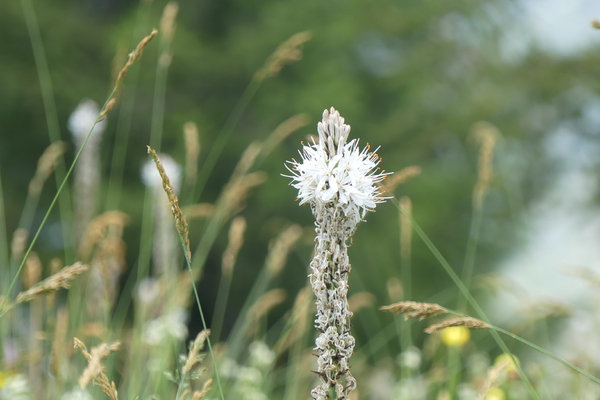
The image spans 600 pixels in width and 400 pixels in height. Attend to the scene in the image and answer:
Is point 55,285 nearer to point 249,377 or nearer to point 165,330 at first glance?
point 165,330

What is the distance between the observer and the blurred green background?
11.1m

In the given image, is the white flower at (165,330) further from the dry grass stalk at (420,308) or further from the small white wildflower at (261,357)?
the dry grass stalk at (420,308)

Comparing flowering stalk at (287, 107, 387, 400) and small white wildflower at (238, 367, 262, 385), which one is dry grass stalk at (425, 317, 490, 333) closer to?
flowering stalk at (287, 107, 387, 400)

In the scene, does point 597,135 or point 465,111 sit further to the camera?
point 597,135

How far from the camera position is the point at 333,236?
1320 mm

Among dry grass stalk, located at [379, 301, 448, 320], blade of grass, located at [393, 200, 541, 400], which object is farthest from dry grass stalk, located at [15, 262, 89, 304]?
blade of grass, located at [393, 200, 541, 400]

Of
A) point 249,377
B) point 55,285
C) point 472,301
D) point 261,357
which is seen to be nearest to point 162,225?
point 261,357

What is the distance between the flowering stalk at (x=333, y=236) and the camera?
1.30 m

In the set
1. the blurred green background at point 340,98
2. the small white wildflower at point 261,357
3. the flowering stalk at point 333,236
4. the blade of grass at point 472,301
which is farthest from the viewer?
the blurred green background at point 340,98

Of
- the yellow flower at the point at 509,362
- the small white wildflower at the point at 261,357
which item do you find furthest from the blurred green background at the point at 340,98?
the yellow flower at the point at 509,362

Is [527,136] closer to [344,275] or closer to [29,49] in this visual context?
[29,49]

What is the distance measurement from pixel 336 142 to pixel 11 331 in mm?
3064

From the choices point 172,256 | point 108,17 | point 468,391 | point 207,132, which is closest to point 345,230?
point 468,391

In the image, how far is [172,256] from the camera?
3451 millimetres
